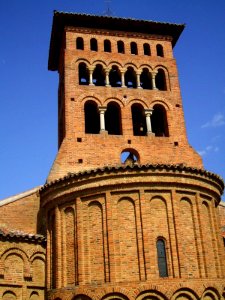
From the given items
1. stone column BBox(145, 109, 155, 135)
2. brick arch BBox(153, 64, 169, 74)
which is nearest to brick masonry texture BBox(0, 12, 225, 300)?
stone column BBox(145, 109, 155, 135)

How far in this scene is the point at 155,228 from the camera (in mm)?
16234

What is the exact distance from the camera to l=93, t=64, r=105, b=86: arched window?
24250mm

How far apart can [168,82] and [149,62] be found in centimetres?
159

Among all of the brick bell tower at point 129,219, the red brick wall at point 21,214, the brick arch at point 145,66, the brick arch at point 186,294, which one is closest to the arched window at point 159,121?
the brick bell tower at point 129,219

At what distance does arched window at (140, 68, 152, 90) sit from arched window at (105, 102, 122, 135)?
2255 mm

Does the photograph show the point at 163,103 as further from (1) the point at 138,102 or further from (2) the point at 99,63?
(2) the point at 99,63

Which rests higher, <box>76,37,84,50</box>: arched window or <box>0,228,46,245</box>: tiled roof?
<box>76,37,84,50</box>: arched window

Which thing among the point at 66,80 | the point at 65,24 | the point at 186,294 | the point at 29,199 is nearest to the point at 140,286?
the point at 186,294

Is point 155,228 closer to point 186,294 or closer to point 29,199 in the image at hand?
point 186,294

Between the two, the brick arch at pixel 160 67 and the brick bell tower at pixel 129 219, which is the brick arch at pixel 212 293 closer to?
the brick bell tower at pixel 129 219

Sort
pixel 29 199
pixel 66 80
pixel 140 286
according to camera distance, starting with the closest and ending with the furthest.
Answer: pixel 140 286 < pixel 29 199 < pixel 66 80

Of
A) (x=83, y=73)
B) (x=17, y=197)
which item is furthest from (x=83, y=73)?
(x=17, y=197)

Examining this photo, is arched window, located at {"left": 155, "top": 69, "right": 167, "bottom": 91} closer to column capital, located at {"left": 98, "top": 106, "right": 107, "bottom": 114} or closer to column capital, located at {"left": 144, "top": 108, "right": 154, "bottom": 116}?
column capital, located at {"left": 144, "top": 108, "right": 154, "bottom": 116}

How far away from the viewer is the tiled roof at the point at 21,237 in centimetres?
1803
